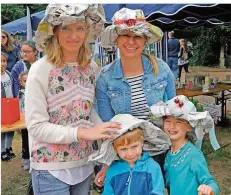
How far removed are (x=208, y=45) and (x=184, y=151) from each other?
630 inches

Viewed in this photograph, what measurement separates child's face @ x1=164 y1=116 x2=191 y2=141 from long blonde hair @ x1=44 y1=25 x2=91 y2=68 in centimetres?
55

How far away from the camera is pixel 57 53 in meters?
1.64

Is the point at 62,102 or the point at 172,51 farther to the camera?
the point at 172,51

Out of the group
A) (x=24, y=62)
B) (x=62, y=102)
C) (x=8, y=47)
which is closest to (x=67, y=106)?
(x=62, y=102)

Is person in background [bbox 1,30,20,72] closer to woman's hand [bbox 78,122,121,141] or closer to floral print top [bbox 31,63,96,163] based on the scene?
floral print top [bbox 31,63,96,163]

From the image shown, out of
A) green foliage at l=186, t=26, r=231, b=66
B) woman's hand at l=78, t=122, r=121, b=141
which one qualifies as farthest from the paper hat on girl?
green foliage at l=186, t=26, r=231, b=66

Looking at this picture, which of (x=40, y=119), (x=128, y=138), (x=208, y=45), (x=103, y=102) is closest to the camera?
(x=40, y=119)

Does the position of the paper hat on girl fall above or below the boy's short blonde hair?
above

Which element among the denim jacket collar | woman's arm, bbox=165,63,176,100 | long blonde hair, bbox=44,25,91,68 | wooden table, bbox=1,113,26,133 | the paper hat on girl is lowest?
wooden table, bbox=1,113,26,133

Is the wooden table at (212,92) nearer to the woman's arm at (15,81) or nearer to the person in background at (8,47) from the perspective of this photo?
the woman's arm at (15,81)

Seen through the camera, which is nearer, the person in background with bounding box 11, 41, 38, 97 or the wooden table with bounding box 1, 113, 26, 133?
the wooden table with bounding box 1, 113, 26, 133

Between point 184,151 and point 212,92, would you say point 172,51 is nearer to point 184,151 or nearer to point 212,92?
point 212,92

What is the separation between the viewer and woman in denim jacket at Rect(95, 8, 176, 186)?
183 centimetres

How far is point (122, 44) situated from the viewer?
184 centimetres
